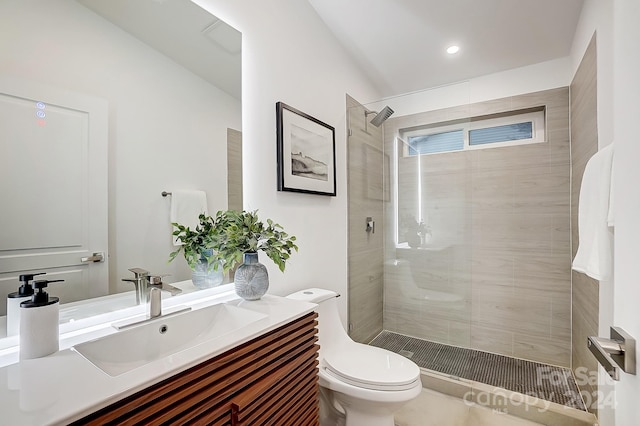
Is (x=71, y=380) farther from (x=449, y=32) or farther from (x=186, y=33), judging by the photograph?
(x=449, y=32)

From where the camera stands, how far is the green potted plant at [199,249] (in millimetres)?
1324

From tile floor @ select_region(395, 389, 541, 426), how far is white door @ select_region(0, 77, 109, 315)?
6.15 feet

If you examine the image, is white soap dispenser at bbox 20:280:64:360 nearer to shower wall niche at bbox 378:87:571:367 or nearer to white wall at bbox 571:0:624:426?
shower wall niche at bbox 378:87:571:367

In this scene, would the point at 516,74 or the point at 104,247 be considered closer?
the point at 104,247

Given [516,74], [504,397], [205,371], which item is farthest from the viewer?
[516,74]

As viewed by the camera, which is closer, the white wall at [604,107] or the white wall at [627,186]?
the white wall at [627,186]

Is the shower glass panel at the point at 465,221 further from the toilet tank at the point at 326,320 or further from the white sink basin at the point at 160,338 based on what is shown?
the white sink basin at the point at 160,338

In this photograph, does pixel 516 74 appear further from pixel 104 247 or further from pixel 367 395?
pixel 104 247

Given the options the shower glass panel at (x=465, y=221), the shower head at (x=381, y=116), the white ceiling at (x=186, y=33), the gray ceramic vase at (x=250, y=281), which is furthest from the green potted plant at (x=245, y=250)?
the shower head at (x=381, y=116)

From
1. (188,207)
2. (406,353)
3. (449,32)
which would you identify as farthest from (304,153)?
(406,353)

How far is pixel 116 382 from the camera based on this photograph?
656 millimetres

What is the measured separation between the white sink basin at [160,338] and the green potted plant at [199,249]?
0.21m

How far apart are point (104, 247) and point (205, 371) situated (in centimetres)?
63

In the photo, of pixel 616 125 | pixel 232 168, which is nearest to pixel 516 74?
pixel 616 125
